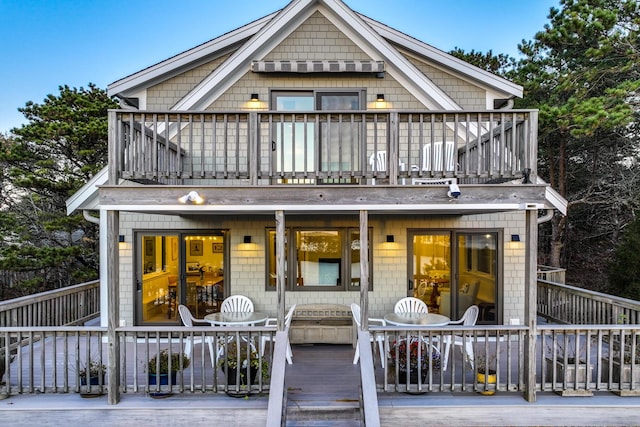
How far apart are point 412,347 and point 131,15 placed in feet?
96.8

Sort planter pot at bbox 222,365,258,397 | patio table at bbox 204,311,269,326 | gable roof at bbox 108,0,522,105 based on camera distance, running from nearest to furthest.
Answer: planter pot at bbox 222,365,258,397, patio table at bbox 204,311,269,326, gable roof at bbox 108,0,522,105

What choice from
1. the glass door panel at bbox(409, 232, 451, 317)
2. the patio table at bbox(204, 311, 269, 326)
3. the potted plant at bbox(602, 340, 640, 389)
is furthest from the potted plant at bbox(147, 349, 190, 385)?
the potted plant at bbox(602, 340, 640, 389)

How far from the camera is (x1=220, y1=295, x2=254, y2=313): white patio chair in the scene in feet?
26.3

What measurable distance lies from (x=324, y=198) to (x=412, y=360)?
8.31 ft

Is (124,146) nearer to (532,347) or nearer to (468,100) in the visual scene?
(532,347)

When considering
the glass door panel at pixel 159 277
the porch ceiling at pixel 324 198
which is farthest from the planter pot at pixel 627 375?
the glass door panel at pixel 159 277

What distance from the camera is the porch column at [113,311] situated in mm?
5172

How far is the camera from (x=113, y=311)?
17.3 feet

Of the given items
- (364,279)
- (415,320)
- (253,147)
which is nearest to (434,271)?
(415,320)

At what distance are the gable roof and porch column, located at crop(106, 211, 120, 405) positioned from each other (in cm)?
349

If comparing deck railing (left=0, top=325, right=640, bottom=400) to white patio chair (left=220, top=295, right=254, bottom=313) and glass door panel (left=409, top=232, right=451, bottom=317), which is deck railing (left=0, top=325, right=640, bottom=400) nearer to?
white patio chair (left=220, top=295, right=254, bottom=313)

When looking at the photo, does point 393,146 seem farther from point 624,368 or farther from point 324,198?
point 624,368

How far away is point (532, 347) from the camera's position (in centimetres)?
527

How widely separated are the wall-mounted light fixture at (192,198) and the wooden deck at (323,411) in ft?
8.54
